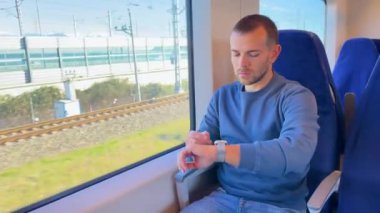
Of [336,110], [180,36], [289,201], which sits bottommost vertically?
[289,201]

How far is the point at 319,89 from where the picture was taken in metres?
1.28

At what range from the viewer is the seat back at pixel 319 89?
1.27 metres

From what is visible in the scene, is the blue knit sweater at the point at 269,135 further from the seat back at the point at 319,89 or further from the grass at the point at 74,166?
the grass at the point at 74,166

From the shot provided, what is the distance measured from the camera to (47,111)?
112cm

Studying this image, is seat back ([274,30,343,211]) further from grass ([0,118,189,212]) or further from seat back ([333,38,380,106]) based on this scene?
grass ([0,118,189,212])

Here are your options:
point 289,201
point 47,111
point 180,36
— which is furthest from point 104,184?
point 180,36

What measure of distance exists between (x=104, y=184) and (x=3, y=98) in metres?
0.48

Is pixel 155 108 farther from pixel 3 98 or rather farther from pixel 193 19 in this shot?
pixel 3 98

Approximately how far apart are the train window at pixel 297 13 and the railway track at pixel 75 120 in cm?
90

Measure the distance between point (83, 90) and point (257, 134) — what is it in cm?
71

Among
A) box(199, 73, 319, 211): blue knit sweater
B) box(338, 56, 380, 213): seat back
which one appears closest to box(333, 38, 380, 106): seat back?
box(338, 56, 380, 213): seat back

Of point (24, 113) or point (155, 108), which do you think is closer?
point (24, 113)

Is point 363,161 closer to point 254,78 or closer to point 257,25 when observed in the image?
point 254,78

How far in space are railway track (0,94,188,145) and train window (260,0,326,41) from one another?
901 millimetres
